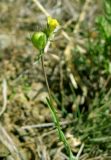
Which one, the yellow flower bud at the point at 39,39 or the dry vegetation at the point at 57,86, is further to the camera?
the dry vegetation at the point at 57,86

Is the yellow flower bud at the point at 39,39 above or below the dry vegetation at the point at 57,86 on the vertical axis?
below

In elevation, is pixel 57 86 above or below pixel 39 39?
above

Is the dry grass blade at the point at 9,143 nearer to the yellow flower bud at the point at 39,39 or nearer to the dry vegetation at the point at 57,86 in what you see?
the dry vegetation at the point at 57,86

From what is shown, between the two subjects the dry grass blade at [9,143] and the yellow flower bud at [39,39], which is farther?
the dry grass blade at [9,143]

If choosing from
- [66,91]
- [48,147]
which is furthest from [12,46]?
[48,147]

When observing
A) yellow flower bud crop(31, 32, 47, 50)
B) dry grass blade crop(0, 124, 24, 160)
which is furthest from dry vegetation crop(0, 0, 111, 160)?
yellow flower bud crop(31, 32, 47, 50)

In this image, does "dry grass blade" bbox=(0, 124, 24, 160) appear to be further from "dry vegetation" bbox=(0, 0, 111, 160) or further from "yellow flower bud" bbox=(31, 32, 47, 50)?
"yellow flower bud" bbox=(31, 32, 47, 50)

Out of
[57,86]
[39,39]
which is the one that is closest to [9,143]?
[57,86]

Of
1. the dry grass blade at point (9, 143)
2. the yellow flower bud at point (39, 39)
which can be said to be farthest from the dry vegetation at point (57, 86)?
the yellow flower bud at point (39, 39)

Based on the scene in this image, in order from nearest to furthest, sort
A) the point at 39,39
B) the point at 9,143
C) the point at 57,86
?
the point at 39,39, the point at 9,143, the point at 57,86

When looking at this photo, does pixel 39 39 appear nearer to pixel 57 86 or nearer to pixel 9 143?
pixel 9 143

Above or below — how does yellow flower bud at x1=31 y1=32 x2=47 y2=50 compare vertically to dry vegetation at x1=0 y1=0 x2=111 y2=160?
below
